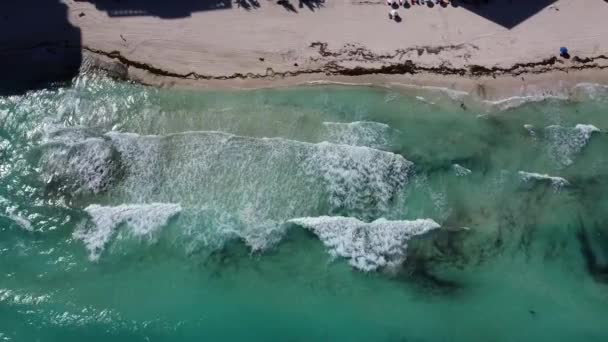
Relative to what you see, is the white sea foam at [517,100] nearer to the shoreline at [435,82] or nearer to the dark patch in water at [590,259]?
the shoreline at [435,82]

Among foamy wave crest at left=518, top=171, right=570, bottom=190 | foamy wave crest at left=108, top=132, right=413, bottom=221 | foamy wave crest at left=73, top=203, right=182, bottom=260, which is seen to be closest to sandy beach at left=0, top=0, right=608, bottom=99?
foamy wave crest at left=108, top=132, right=413, bottom=221

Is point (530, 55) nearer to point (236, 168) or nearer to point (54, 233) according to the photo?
point (236, 168)

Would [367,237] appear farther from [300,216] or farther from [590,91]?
[590,91]

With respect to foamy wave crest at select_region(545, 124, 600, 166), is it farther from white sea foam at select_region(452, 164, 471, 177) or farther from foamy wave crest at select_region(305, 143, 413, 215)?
A: foamy wave crest at select_region(305, 143, 413, 215)

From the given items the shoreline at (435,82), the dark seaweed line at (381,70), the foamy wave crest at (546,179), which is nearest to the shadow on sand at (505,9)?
Result: the dark seaweed line at (381,70)

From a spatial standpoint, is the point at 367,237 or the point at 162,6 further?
the point at 162,6

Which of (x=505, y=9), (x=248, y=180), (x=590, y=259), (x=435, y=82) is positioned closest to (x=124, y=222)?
(x=248, y=180)
